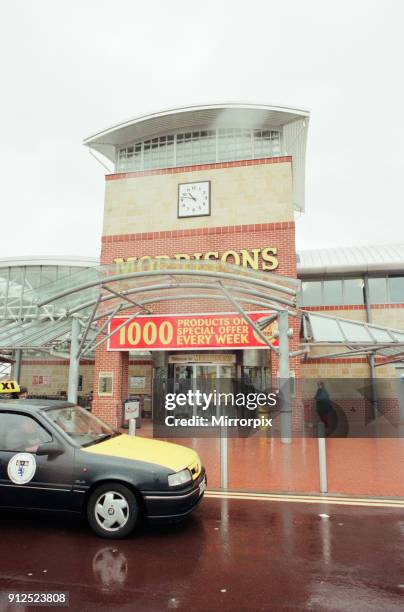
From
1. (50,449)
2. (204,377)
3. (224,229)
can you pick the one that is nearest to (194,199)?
(224,229)

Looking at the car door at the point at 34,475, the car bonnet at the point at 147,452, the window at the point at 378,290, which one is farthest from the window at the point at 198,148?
the car door at the point at 34,475

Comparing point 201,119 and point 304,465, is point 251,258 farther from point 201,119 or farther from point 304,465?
point 304,465

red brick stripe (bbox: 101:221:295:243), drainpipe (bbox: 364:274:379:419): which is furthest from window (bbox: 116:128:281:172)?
drainpipe (bbox: 364:274:379:419)

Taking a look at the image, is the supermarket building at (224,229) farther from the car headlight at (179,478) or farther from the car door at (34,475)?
the car door at (34,475)

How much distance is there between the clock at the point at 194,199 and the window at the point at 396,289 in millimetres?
9519

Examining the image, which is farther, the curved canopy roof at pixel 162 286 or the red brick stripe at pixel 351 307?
the red brick stripe at pixel 351 307

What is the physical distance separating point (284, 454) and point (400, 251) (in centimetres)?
1429

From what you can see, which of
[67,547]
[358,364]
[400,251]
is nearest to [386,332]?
[358,364]

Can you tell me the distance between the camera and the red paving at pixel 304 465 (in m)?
7.42

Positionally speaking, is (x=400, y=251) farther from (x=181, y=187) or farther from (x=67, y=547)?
(x=67, y=547)

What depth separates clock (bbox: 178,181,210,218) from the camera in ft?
54.3

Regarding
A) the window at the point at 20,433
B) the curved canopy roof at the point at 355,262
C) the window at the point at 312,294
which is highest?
the curved canopy roof at the point at 355,262

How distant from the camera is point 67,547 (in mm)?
4641

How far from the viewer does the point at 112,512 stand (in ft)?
16.1
